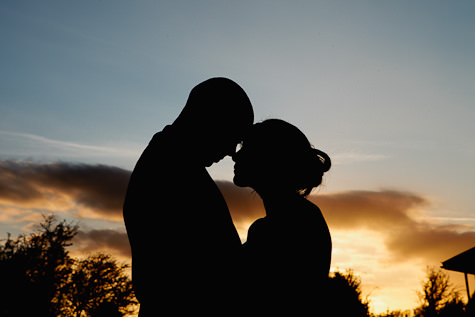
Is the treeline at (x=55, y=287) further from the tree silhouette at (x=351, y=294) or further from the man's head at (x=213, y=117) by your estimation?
the man's head at (x=213, y=117)

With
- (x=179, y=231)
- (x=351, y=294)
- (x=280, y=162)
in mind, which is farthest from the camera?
(x=351, y=294)

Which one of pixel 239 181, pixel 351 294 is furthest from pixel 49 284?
pixel 239 181

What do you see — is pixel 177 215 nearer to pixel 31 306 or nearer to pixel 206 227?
pixel 206 227

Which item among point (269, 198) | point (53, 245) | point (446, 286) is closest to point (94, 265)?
point (53, 245)

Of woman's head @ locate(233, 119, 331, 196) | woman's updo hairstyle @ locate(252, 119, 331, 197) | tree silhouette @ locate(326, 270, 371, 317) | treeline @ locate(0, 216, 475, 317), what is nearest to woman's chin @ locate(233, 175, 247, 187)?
woman's head @ locate(233, 119, 331, 196)

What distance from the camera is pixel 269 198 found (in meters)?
3.01

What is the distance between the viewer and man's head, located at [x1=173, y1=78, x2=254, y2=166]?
7.02 ft

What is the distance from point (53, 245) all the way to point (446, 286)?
3808cm

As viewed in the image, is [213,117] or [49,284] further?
[49,284]

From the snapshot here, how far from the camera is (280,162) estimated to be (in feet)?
10.1

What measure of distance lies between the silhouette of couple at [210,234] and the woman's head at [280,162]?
8 centimetres

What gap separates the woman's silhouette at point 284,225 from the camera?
2.21 m

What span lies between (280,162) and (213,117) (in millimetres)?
1044

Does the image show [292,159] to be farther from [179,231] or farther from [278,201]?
[179,231]
